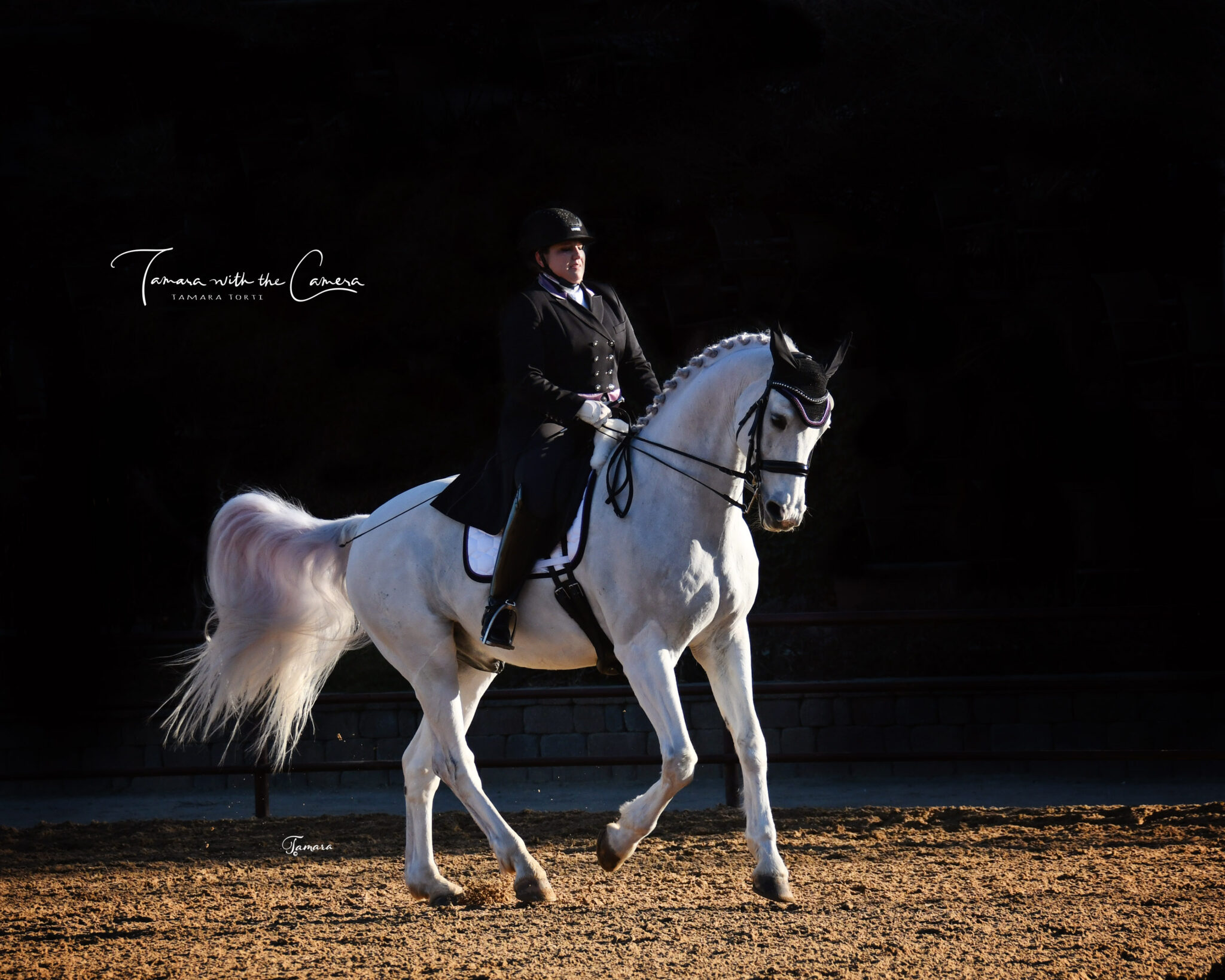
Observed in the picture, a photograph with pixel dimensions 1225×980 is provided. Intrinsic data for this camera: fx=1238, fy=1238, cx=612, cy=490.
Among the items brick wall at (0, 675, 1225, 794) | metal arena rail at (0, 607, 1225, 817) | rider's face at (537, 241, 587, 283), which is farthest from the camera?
brick wall at (0, 675, 1225, 794)

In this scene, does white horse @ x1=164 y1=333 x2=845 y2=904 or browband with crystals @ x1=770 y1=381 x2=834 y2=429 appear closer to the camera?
browband with crystals @ x1=770 y1=381 x2=834 y2=429

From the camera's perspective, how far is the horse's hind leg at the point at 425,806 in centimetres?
486

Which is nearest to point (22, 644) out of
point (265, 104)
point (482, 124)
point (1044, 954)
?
point (265, 104)

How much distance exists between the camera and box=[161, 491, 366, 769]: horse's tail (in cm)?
547

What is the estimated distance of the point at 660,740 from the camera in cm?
426

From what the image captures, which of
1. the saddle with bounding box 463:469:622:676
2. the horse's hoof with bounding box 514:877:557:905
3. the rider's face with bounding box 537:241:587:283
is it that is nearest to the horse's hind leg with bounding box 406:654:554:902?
the horse's hoof with bounding box 514:877:557:905

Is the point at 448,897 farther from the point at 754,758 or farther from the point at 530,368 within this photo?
the point at 530,368

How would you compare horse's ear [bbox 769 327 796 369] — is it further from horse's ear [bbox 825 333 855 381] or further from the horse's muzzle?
the horse's muzzle

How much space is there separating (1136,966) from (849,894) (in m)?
1.22

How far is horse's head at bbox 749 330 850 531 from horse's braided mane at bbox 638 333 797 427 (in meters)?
0.31

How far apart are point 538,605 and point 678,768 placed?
33.0 inches

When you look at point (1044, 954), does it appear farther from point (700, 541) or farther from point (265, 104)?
point (265, 104)

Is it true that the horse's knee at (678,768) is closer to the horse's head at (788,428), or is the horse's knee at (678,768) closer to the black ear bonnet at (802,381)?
the horse's head at (788,428)

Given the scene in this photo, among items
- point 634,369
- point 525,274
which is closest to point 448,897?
point 634,369
